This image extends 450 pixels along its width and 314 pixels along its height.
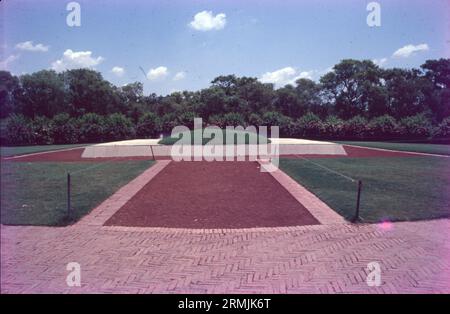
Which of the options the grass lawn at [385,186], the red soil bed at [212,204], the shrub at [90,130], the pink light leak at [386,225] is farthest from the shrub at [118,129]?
the pink light leak at [386,225]

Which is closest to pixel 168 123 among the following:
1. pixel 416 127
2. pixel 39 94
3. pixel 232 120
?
pixel 232 120

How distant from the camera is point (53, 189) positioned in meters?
10.3

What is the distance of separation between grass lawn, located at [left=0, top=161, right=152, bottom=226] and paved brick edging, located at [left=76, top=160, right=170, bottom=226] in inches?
8.0

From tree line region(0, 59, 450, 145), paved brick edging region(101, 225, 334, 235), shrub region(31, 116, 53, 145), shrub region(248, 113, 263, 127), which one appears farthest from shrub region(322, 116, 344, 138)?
paved brick edging region(101, 225, 334, 235)

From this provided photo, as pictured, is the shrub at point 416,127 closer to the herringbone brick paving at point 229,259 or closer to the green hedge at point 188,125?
the green hedge at point 188,125

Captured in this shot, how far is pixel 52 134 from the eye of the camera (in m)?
33.8

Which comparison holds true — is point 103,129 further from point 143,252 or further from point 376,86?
point 376,86

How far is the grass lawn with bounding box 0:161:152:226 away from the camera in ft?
24.2

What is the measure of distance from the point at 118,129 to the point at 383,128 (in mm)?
30282

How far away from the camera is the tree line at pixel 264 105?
121 feet

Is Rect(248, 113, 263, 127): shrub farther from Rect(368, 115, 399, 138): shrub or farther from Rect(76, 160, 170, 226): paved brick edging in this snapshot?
Rect(76, 160, 170, 226): paved brick edging
